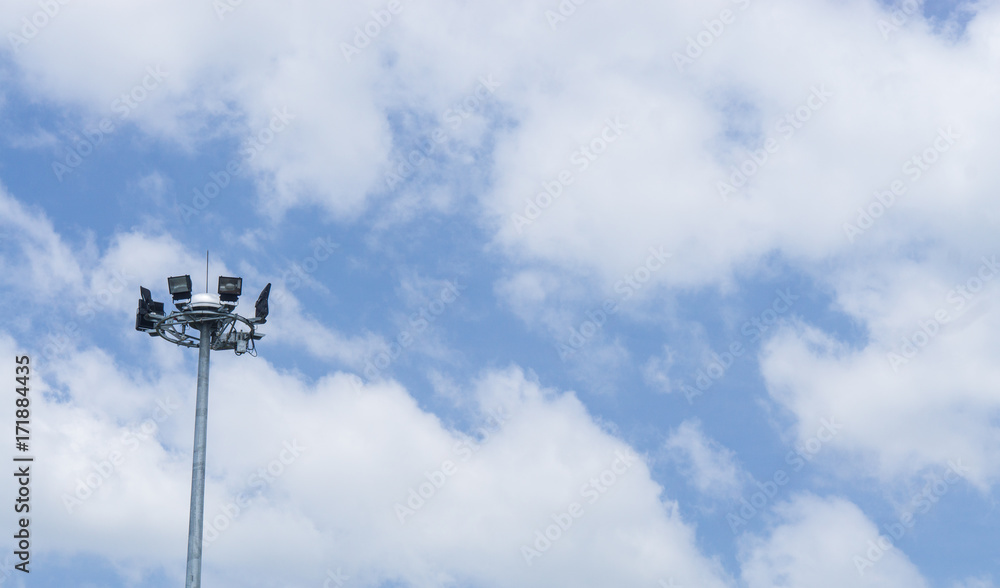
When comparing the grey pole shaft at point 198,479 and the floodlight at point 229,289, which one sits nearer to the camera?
the grey pole shaft at point 198,479

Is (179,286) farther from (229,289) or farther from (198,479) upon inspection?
(198,479)

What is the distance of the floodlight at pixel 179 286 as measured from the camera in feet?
190

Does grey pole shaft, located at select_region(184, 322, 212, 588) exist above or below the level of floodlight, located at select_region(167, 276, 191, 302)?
below

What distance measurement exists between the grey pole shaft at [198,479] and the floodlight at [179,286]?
2612 mm

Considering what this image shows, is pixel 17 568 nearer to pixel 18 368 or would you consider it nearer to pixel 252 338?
pixel 18 368

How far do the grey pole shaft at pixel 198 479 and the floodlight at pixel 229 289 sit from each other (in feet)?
8.14

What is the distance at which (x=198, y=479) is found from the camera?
180 feet

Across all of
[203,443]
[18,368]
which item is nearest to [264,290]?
[203,443]

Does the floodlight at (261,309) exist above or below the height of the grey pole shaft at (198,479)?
above

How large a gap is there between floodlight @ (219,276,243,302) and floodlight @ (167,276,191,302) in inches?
61.0

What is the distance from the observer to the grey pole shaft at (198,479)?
53750mm

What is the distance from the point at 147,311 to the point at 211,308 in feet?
10.6

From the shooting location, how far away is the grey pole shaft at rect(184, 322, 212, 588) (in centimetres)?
5375

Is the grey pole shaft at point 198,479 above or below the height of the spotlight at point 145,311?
below
